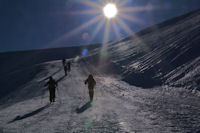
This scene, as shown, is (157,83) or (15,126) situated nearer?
(15,126)

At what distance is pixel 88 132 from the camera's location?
23.2 feet

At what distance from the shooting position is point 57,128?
7.80 m

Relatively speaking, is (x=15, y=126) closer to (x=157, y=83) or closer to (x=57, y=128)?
(x=57, y=128)

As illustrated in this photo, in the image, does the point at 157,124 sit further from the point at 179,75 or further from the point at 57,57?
the point at 57,57

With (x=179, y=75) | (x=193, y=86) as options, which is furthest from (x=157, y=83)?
(x=193, y=86)

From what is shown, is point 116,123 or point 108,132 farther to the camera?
point 116,123

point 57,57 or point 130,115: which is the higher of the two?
point 57,57

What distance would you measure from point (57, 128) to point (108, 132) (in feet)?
6.84

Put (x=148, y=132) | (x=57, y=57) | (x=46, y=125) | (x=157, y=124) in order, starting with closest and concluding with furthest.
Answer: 1. (x=148, y=132)
2. (x=157, y=124)
3. (x=46, y=125)
4. (x=57, y=57)

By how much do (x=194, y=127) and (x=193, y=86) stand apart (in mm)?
10544

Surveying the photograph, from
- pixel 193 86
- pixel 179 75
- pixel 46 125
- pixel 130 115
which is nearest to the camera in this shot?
pixel 46 125

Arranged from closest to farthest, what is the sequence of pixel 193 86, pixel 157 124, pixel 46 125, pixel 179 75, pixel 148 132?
pixel 148 132, pixel 157 124, pixel 46 125, pixel 193 86, pixel 179 75

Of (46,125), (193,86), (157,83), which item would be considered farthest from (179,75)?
(46,125)

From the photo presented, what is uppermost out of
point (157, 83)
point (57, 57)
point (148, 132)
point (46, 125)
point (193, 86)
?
point (57, 57)
